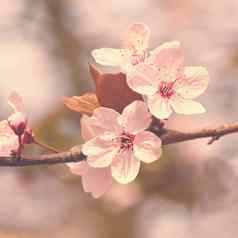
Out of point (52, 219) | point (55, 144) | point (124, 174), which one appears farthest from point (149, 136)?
point (52, 219)

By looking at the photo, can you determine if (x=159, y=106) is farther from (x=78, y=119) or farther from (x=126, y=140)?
(x=78, y=119)

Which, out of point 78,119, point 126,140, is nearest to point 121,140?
point 126,140

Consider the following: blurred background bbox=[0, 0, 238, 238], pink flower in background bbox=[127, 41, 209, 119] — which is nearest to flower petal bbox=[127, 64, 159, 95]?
pink flower in background bbox=[127, 41, 209, 119]

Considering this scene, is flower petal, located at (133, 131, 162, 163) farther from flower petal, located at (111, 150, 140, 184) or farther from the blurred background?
the blurred background

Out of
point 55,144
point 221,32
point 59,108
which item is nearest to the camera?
point 55,144

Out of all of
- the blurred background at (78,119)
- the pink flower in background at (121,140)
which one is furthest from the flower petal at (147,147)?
the blurred background at (78,119)

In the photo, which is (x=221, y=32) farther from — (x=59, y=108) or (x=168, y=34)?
(x=59, y=108)

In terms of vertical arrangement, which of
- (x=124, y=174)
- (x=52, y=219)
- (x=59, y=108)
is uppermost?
(x=124, y=174)
